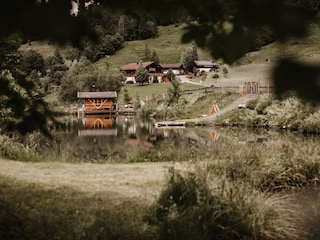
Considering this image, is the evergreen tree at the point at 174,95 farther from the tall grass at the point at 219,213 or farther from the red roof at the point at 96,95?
the tall grass at the point at 219,213

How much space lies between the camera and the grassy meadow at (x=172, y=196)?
4.34 metres

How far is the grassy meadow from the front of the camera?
14.2ft

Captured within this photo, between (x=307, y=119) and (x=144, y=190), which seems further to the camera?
(x=307, y=119)

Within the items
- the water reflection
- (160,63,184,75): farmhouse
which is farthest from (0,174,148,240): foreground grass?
(160,63,184,75): farmhouse

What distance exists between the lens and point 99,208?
17.5 ft

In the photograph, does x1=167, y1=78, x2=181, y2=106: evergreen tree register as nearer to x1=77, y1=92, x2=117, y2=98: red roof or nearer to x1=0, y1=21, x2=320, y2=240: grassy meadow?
x1=77, y1=92, x2=117, y2=98: red roof

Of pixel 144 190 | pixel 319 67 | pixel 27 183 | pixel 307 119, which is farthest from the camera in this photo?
pixel 307 119

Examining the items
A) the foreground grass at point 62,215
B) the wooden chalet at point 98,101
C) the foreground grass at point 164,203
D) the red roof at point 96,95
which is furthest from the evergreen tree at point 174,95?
the foreground grass at point 62,215

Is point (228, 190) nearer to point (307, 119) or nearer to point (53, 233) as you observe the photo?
point (53, 233)

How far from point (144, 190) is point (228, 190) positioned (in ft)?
4.95

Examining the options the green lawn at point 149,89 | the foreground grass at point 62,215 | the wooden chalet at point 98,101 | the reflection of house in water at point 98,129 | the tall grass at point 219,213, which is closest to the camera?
the foreground grass at point 62,215

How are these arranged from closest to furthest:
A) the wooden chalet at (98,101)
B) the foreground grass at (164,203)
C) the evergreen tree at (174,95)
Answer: the foreground grass at (164,203)
the evergreen tree at (174,95)
the wooden chalet at (98,101)

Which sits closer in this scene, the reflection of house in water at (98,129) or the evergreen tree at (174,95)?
the reflection of house in water at (98,129)

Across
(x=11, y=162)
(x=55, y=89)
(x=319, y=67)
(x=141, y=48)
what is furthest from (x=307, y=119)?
(x=141, y=48)
